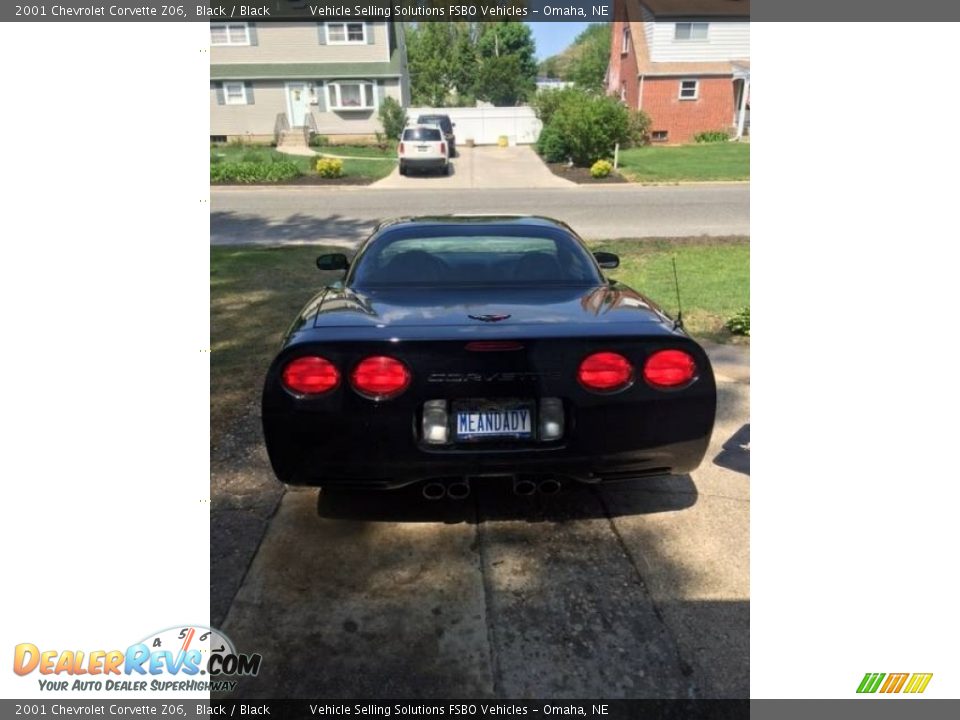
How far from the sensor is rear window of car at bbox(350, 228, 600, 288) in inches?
129

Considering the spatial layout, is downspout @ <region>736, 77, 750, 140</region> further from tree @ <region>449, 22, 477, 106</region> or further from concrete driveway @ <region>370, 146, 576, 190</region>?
tree @ <region>449, 22, 477, 106</region>

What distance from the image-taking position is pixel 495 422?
2471 mm

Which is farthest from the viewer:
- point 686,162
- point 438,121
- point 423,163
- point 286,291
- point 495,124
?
point 495,124

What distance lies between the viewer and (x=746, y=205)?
15.2 m

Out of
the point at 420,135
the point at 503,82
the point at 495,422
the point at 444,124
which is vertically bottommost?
the point at 495,422

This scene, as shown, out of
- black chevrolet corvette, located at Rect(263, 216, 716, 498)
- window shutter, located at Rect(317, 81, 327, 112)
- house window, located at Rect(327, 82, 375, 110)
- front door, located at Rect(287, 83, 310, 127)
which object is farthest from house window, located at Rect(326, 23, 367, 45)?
black chevrolet corvette, located at Rect(263, 216, 716, 498)

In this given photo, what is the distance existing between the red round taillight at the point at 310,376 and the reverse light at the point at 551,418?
0.79 meters

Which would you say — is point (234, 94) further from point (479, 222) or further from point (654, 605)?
point (654, 605)

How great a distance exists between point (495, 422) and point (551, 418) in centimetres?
22

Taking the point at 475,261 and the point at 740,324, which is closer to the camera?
the point at 475,261

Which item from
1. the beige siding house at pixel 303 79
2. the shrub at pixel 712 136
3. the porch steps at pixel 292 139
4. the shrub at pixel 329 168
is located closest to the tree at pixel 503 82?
the beige siding house at pixel 303 79

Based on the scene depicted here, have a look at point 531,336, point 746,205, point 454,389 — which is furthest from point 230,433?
point 746,205

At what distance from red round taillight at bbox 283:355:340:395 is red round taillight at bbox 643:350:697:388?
1195 mm
